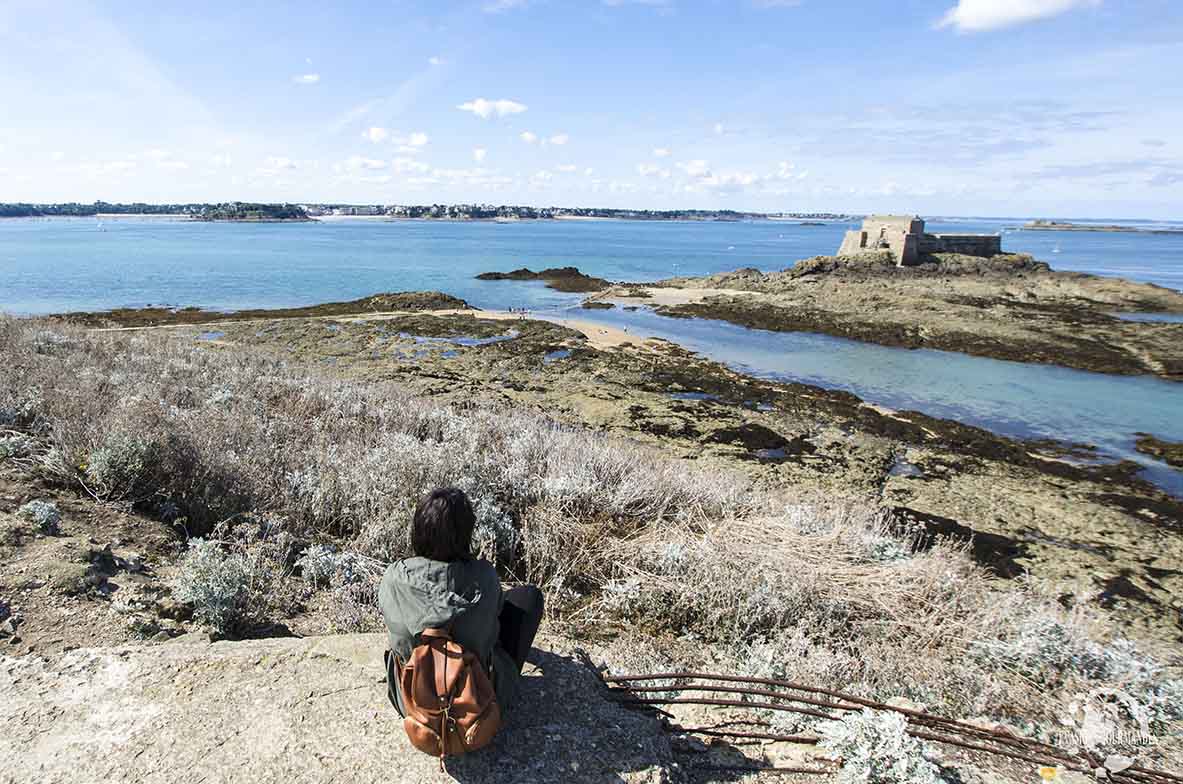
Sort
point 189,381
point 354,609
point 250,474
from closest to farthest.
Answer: point 354,609
point 250,474
point 189,381

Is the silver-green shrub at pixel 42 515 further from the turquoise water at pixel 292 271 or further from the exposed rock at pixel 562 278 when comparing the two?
the exposed rock at pixel 562 278

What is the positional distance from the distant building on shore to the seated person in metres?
45.7

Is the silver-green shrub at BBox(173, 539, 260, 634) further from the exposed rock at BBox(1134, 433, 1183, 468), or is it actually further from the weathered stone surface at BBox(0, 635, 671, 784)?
the exposed rock at BBox(1134, 433, 1183, 468)

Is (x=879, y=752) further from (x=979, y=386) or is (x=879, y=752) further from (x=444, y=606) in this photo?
(x=979, y=386)

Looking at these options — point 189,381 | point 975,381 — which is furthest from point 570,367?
point 975,381

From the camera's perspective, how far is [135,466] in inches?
208

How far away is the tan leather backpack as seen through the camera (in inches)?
95.2

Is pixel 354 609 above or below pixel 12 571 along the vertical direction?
below

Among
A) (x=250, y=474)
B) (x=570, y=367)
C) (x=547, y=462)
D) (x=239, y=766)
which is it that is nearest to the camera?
(x=239, y=766)

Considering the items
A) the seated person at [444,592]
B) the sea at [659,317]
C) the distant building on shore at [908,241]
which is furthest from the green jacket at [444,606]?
the distant building on shore at [908,241]

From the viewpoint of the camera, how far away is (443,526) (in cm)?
264

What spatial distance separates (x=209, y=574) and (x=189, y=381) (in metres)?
7.52

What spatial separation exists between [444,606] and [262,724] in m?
1.04

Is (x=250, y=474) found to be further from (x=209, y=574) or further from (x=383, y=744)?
(x=383, y=744)
